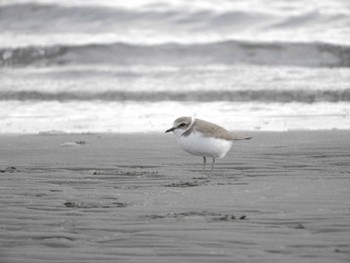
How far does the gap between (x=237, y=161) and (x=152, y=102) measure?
641 centimetres

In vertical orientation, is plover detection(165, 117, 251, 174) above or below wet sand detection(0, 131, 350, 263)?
above

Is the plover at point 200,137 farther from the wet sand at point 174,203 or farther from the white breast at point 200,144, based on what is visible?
the wet sand at point 174,203

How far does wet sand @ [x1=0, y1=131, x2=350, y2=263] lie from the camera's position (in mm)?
4273

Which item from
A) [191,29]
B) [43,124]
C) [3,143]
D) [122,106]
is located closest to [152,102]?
[122,106]

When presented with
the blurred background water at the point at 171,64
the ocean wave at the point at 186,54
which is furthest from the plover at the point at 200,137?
the ocean wave at the point at 186,54

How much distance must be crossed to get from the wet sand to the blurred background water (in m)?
2.57

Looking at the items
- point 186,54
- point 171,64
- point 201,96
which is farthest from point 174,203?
point 186,54

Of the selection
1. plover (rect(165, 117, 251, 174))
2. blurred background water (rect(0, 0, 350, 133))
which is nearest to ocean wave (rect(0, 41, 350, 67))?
blurred background water (rect(0, 0, 350, 133))

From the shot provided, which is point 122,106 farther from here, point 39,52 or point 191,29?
point 191,29

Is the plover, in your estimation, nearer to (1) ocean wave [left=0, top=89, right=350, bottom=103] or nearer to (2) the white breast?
(2) the white breast

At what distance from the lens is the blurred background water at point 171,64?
40.5 ft

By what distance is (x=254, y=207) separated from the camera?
5395 mm

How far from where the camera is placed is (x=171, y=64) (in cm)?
1894

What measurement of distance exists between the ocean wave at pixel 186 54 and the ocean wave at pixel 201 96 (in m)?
3.95
